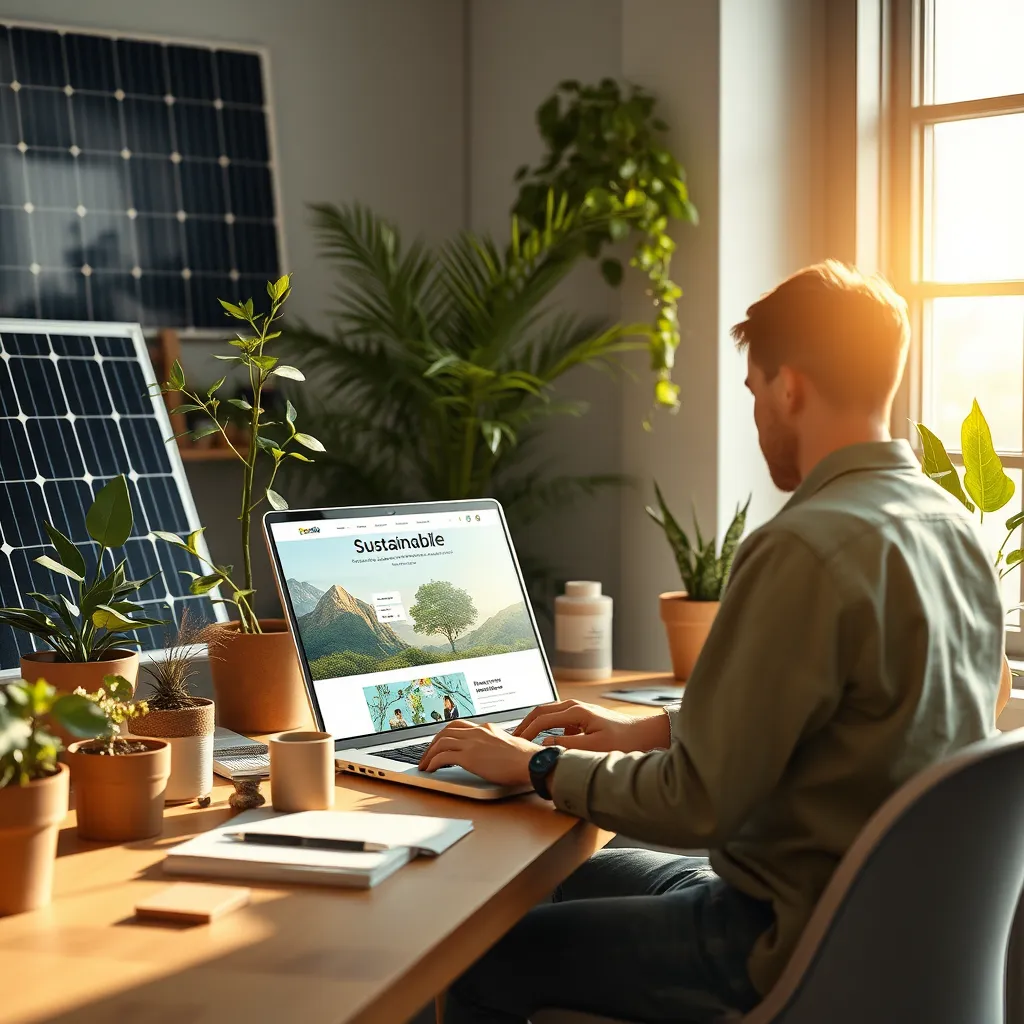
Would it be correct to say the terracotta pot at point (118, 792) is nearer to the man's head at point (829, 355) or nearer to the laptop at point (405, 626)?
the laptop at point (405, 626)

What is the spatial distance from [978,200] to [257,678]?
76.7 inches

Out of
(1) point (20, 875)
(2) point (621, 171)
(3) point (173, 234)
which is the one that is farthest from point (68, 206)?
(1) point (20, 875)

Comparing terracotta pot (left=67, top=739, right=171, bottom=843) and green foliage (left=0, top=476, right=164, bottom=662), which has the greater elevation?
green foliage (left=0, top=476, right=164, bottom=662)

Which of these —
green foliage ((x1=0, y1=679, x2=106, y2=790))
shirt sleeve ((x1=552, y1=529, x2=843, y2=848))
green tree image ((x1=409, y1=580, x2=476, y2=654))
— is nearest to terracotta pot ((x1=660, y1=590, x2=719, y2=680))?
green tree image ((x1=409, y1=580, x2=476, y2=654))

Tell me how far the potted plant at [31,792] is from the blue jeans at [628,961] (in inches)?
19.2

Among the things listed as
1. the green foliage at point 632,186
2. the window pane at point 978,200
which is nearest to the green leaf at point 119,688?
the green foliage at point 632,186

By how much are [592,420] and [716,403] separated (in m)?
0.51

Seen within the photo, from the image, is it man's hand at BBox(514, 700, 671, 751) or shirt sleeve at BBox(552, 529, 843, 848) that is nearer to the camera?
shirt sleeve at BBox(552, 529, 843, 848)

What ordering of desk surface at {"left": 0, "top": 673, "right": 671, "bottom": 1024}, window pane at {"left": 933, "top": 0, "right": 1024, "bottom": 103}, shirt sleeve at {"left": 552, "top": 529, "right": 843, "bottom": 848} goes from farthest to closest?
window pane at {"left": 933, "top": 0, "right": 1024, "bottom": 103} → shirt sleeve at {"left": 552, "top": 529, "right": 843, "bottom": 848} → desk surface at {"left": 0, "top": 673, "right": 671, "bottom": 1024}

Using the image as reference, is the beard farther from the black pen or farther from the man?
the black pen

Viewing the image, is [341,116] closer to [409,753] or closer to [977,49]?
[977,49]

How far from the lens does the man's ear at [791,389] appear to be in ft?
4.66

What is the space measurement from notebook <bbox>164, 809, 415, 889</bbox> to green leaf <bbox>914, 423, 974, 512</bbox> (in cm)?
118

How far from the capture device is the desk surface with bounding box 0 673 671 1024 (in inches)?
38.5
